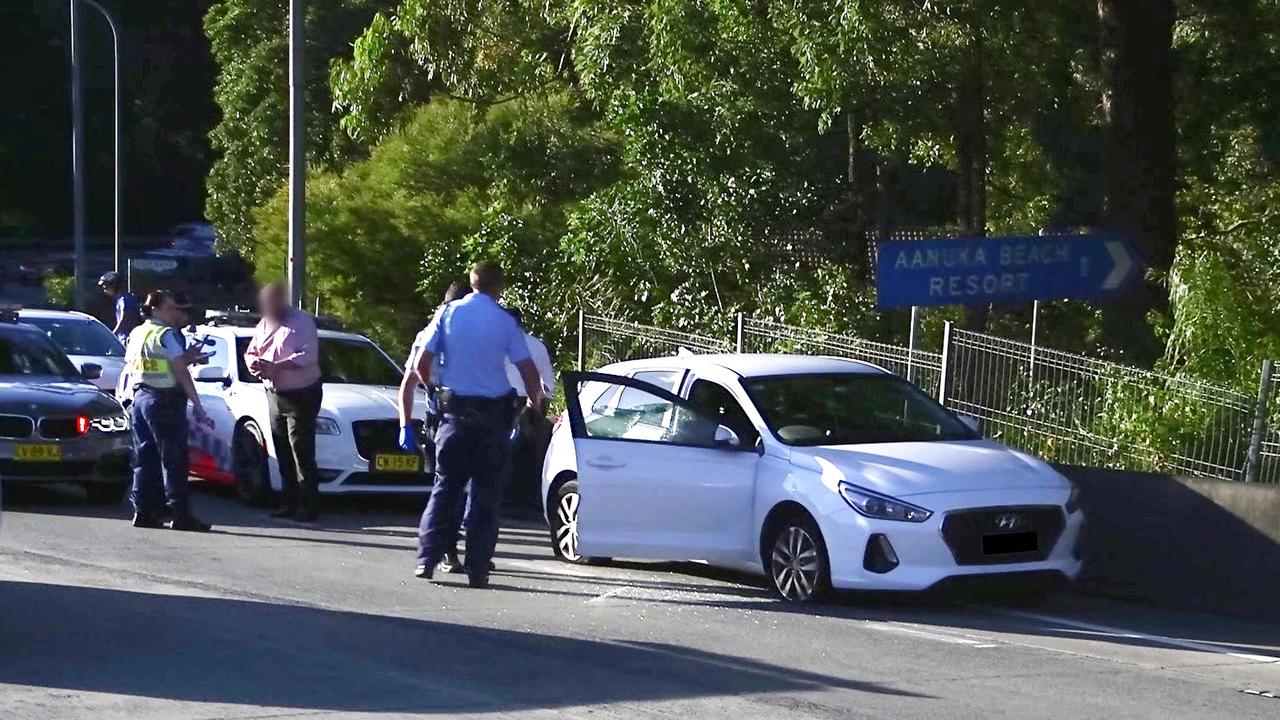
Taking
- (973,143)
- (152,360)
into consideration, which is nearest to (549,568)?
(152,360)

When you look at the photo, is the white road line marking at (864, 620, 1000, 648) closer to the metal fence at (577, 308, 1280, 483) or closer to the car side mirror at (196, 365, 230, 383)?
the metal fence at (577, 308, 1280, 483)

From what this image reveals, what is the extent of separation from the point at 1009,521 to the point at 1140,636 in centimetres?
92

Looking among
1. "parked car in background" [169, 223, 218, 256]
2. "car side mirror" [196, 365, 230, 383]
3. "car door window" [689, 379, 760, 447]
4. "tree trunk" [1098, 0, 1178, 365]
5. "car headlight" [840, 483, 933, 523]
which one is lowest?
"car headlight" [840, 483, 933, 523]

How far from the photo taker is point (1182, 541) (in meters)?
11.8

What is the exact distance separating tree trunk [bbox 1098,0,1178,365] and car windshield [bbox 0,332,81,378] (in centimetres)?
940

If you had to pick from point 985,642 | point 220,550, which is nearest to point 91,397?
point 220,550

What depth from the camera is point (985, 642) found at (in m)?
9.93

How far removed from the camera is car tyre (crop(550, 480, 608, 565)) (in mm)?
12812

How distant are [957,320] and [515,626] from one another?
1314cm

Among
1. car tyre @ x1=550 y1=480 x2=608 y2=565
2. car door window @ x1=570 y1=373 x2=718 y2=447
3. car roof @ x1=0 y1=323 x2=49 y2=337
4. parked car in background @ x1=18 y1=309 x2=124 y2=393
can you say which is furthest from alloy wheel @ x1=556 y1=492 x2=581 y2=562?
parked car in background @ x1=18 y1=309 x2=124 y2=393

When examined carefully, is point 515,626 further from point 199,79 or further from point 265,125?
point 199,79

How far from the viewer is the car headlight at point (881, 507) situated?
1055 cm

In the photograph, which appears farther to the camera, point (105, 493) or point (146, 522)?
point (105, 493)

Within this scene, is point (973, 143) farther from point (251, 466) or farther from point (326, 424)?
point (251, 466)
